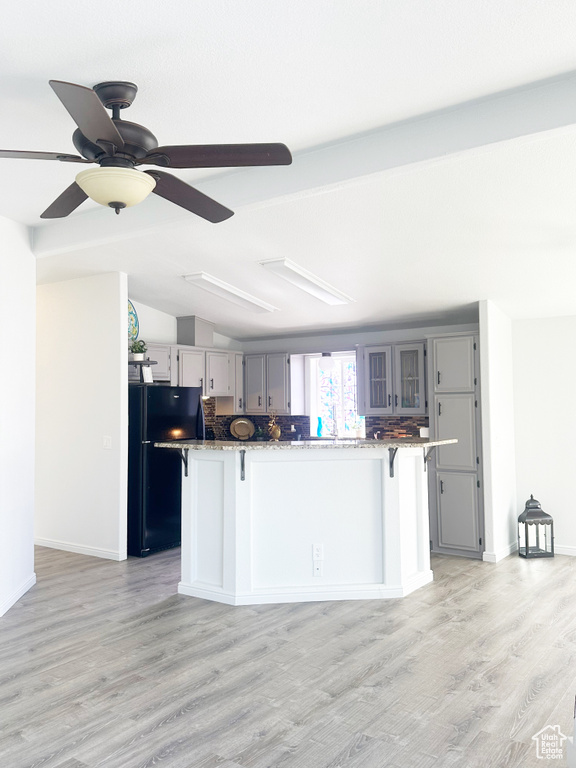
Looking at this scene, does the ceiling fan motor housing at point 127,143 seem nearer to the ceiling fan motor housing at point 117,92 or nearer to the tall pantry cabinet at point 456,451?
the ceiling fan motor housing at point 117,92

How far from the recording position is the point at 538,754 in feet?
7.88

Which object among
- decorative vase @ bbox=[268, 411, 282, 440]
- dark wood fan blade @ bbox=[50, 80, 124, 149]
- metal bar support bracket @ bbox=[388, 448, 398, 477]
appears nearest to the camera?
dark wood fan blade @ bbox=[50, 80, 124, 149]

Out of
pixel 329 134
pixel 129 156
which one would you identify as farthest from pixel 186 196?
pixel 329 134

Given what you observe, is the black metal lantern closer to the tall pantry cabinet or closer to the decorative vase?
the tall pantry cabinet

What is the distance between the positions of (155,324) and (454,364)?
10.6ft

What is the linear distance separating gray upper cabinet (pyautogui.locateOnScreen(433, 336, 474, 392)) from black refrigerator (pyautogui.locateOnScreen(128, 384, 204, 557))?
102 inches

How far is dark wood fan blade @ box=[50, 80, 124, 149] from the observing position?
6.29ft

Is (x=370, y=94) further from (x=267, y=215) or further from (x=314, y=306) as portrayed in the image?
(x=314, y=306)

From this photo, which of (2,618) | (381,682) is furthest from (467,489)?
(2,618)

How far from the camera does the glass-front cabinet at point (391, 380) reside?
655cm

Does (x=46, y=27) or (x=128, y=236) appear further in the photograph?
(x=128, y=236)

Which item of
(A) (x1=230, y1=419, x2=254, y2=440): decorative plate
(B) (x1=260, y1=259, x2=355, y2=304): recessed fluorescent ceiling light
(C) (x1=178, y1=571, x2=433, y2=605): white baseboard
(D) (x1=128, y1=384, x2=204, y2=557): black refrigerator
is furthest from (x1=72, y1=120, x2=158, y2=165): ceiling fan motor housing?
(A) (x1=230, y1=419, x2=254, y2=440): decorative plate

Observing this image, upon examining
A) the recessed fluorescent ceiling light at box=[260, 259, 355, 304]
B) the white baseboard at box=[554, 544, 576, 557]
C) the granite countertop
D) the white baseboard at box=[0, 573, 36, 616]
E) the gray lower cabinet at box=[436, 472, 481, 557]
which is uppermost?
the recessed fluorescent ceiling light at box=[260, 259, 355, 304]

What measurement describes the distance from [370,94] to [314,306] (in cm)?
358
